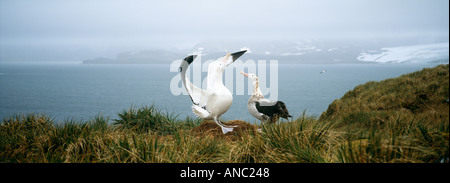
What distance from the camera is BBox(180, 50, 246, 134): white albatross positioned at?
6349 millimetres

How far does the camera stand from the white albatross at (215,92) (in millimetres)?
6349

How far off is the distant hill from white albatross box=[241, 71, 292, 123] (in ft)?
3.90

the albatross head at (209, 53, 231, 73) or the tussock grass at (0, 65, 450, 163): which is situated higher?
the albatross head at (209, 53, 231, 73)

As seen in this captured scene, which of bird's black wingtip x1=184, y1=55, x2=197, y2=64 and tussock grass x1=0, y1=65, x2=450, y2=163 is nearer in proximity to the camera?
tussock grass x1=0, y1=65, x2=450, y2=163

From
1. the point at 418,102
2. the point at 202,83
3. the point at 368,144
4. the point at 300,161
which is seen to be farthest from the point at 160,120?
the point at 418,102

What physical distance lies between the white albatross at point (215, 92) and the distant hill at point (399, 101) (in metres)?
2.15

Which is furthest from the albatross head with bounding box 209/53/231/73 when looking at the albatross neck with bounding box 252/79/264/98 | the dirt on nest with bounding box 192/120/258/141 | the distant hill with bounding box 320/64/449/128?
the distant hill with bounding box 320/64/449/128

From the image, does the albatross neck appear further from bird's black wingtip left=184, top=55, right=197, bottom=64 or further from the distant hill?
the distant hill

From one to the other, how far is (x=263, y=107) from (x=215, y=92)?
118 centimetres

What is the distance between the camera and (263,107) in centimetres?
688

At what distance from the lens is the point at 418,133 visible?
5.09 metres

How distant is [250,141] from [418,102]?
5.18m

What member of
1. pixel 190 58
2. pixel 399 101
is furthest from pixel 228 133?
pixel 399 101
